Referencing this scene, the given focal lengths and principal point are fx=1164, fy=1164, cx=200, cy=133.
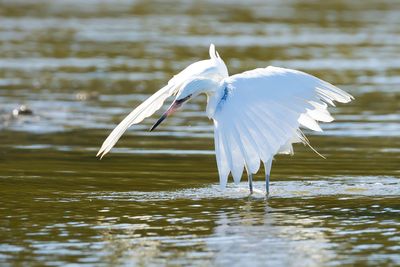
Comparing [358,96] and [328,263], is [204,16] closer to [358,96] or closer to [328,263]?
[358,96]

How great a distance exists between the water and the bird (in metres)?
0.73

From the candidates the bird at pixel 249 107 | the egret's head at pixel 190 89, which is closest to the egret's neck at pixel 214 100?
the bird at pixel 249 107

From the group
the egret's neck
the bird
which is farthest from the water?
the egret's neck

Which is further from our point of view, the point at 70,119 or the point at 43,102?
the point at 43,102

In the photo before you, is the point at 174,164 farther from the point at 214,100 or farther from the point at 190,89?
the point at 214,100

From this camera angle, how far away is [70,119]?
23109 mm

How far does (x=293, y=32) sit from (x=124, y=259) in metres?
29.3

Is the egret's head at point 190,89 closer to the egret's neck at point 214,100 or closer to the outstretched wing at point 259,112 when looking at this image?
the egret's neck at point 214,100

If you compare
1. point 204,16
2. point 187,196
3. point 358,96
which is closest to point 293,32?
point 204,16

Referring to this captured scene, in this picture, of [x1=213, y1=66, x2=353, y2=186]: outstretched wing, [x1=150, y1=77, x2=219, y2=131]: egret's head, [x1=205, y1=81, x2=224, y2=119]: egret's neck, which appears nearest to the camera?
[x1=213, y1=66, x2=353, y2=186]: outstretched wing

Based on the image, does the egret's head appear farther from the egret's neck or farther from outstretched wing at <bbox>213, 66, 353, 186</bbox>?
outstretched wing at <bbox>213, 66, 353, 186</bbox>

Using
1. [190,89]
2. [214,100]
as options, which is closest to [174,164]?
[190,89]

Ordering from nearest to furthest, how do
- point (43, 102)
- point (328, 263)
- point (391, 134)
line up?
point (328, 263) < point (391, 134) < point (43, 102)

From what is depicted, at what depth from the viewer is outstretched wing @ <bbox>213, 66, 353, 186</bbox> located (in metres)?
13.2
